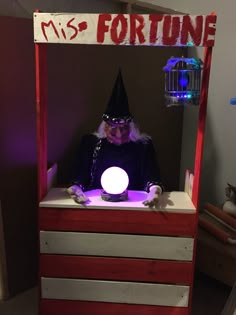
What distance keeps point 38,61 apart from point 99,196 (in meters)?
0.49

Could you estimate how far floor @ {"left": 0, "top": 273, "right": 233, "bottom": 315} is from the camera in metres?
1.42

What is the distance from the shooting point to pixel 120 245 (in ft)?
4.07

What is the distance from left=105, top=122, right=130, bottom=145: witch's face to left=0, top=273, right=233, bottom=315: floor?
2.35 ft

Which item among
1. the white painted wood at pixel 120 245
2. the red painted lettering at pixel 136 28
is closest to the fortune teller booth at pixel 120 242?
the white painted wood at pixel 120 245

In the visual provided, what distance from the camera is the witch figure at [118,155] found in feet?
4.37

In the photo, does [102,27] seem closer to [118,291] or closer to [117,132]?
[117,132]

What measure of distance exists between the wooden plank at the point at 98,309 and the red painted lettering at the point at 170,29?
34.7 inches

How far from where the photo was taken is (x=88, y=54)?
155cm

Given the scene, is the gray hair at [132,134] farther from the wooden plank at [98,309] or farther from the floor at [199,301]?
the floor at [199,301]

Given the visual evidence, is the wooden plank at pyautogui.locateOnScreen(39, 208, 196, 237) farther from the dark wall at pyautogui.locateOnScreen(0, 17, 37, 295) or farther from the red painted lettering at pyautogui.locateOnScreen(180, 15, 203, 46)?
the red painted lettering at pyautogui.locateOnScreen(180, 15, 203, 46)

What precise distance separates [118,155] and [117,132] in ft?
0.31

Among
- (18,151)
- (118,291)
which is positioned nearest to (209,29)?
(18,151)

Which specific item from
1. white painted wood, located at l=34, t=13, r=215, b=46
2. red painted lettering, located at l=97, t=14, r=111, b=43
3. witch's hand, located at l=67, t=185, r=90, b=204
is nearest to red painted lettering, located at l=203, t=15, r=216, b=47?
white painted wood, located at l=34, t=13, r=215, b=46

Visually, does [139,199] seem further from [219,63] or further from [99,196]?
[219,63]
